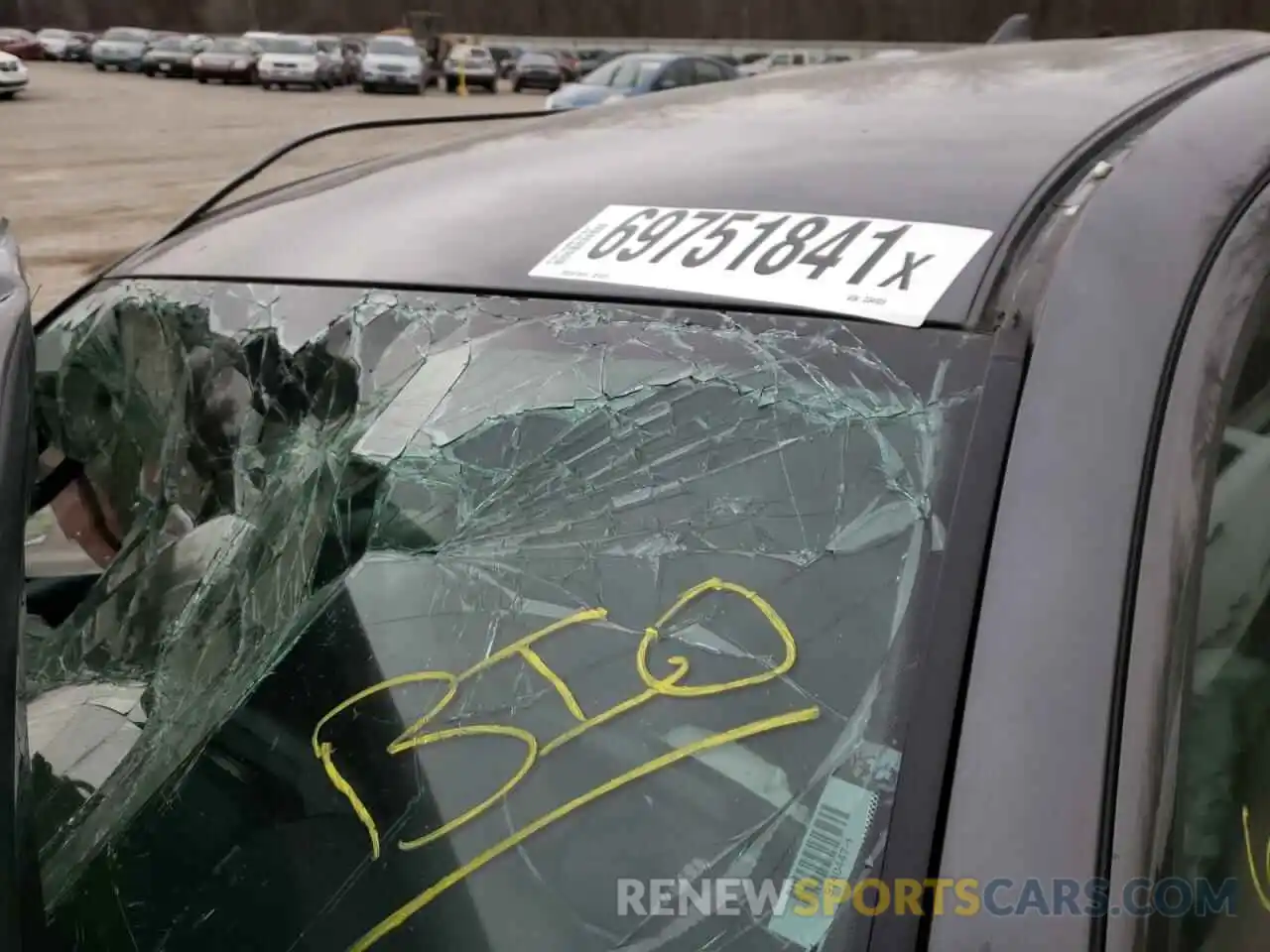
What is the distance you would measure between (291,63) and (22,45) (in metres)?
16.6

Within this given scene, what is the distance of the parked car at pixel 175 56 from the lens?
31.2 metres

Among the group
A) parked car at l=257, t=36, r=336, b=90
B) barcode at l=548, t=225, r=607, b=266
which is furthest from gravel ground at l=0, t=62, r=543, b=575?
barcode at l=548, t=225, r=607, b=266

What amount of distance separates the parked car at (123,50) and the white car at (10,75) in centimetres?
1019

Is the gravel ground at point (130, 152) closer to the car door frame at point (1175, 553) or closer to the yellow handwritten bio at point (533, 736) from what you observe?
the yellow handwritten bio at point (533, 736)

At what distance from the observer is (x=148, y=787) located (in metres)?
1.16

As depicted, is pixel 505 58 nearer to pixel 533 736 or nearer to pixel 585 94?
pixel 585 94

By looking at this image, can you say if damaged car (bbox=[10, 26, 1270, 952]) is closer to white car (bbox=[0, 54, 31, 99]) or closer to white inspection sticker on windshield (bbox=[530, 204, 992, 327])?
white inspection sticker on windshield (bbox=[530, 204, 992, 327])

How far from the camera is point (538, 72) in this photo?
29016 millimetres

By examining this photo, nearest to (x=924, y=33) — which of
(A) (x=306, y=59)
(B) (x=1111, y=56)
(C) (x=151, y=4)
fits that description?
(A) (x=306, y=59)

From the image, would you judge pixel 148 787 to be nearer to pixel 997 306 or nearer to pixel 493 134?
pixel 997 306

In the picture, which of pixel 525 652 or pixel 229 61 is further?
pixel 229 61

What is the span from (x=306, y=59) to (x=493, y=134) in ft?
93.3

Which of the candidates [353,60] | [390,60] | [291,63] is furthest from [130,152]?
[353,60]

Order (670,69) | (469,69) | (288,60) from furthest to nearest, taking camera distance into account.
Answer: (469,69) < (288,60) < (670,69)
